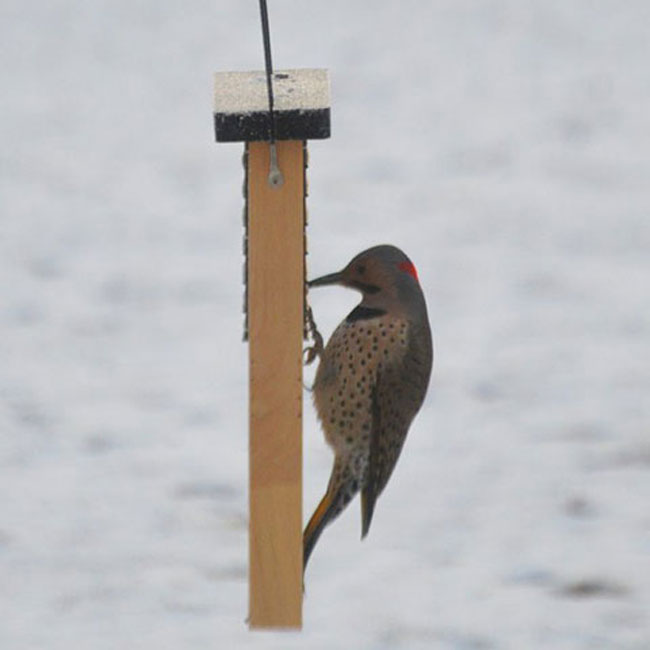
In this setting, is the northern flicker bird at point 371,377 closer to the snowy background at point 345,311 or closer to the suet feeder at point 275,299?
the suet feeder at point 275,299

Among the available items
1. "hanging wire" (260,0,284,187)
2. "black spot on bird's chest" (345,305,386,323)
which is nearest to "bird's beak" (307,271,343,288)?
"black spot on bird's chest" (345,305,386,323)

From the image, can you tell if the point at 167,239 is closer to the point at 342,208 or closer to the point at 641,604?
the point at 342,208

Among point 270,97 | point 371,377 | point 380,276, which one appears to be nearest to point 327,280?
point 380,276

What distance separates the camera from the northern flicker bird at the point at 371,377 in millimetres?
4051

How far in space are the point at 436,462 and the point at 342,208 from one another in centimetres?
337

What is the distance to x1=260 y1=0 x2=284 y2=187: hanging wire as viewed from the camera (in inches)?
129

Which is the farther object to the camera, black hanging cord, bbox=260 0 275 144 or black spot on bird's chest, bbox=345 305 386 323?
black spot on bird's chest, bbox=345 305 386 323

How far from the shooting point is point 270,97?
342cm

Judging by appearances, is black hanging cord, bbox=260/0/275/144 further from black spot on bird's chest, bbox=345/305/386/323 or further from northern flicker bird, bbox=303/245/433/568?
black spot on bird's chest, bbox=345/305/386/323

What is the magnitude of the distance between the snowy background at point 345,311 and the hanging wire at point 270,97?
8.79ft

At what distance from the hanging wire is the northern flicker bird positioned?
0.49 m

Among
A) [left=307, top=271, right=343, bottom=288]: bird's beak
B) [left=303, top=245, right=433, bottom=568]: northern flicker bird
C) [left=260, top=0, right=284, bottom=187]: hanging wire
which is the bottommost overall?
[left=303, top=245, right=433, bottom=568]: northern flicker bird

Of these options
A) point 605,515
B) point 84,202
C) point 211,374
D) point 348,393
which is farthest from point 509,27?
A: point 348,393

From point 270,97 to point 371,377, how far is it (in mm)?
911
